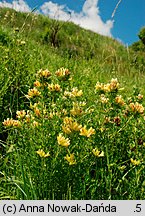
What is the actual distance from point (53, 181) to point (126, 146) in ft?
1.65

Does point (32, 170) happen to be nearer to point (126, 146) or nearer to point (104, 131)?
point (104, 131)

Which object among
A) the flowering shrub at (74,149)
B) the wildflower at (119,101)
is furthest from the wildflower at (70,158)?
the wildflower at (119,101)

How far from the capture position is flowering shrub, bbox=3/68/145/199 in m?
1.68

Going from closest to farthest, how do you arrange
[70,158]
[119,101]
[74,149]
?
1. [70,158]
2. [74,149]
3. [119,101]

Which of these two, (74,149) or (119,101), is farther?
(119,101)

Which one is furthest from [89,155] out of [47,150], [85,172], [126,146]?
[126,146]

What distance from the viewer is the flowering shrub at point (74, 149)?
1.68m

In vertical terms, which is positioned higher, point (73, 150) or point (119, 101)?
point (119, 101)

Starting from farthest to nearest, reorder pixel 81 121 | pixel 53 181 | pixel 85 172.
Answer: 1. pixel 81 121
2. pixel 85 172
3. pixel 53 181

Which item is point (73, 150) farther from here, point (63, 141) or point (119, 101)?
point (119, 101)

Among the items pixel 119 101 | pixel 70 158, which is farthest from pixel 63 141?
pixel 119 101

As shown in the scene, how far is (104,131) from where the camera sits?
1.92 meters

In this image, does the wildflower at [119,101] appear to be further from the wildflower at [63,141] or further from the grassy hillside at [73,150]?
the wildflower at [63,141]

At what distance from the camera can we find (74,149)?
5.84 ft
